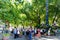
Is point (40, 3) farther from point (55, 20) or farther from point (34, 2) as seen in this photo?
point (55, 20)

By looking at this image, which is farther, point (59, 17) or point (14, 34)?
point (59, 17)

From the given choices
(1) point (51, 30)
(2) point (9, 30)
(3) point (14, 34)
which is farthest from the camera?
(1) point (51, 30)

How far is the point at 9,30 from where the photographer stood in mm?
25594

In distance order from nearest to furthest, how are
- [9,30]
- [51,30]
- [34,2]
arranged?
[9,30], [51,30], [34,2]

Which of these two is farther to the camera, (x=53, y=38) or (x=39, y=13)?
(x=39, y=13)

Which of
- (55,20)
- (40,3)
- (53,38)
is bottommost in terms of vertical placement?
(53,38)

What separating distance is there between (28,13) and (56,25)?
441 centimetres

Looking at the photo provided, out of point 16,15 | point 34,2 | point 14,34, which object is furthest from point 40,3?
point 14,34

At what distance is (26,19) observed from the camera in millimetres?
28266

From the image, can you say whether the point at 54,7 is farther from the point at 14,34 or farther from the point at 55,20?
the point at 14,34

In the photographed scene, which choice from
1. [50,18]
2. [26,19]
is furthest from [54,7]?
[26,19]

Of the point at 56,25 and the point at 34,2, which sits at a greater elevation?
the point at 34,2

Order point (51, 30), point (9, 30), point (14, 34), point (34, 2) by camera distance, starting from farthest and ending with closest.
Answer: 1. point (34, 2)
2. point (51, 30)
3. point (9, 30)
4. point (14, 34)

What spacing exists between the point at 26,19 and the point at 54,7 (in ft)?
12.6
